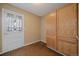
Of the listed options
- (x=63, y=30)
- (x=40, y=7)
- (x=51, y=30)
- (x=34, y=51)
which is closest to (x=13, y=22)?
(x=40, y=7)

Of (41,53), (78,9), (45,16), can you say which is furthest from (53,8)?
(41,53)

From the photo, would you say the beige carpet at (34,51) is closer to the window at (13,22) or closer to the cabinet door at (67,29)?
the cabinet door at (67,29)

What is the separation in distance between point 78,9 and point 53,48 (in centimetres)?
104

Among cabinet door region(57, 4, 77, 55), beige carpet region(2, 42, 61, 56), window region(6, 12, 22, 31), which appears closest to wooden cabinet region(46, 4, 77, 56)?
cabinet door region(57, 4, 77, 55)

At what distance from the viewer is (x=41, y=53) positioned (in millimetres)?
1727

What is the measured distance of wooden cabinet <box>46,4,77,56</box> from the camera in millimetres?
1675

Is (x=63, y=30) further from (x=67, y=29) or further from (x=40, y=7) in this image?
(x=40, y=7)

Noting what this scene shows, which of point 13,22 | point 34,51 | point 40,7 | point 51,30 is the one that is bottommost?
point 34,51

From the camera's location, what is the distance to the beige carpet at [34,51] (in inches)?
66.0

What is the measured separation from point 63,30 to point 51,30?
30cm

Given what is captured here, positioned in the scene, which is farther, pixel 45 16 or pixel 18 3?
pixel 45 16

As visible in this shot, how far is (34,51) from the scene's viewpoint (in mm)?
1768

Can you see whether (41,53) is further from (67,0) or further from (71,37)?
(67,0)

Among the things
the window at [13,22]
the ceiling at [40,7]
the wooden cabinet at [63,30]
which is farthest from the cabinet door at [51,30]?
the window at [13,22]
